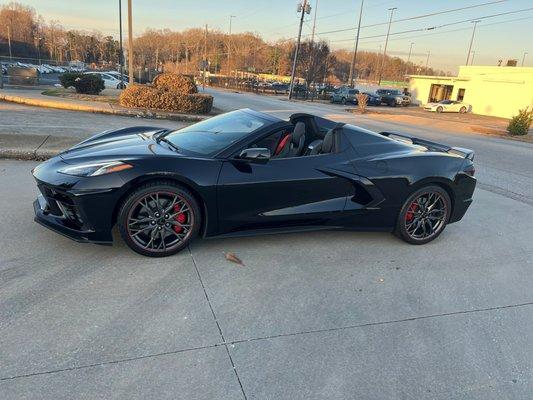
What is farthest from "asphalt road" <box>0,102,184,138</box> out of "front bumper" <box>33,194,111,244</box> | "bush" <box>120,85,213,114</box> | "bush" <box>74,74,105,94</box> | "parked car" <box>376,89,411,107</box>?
"parked car" <box>376,89,411,107</box>

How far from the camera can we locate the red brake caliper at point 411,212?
4.64 meters

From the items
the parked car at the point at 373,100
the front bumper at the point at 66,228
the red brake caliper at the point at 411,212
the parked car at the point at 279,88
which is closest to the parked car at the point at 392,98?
the parked car at the point at 373,100

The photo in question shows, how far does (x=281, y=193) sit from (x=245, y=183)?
37 centimetres

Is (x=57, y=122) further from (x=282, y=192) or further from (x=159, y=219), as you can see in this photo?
(x=282, y=192)

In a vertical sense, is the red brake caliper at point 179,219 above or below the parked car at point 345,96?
above

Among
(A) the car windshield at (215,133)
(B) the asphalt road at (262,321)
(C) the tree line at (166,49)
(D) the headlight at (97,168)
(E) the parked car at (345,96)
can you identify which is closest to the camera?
(B) the asphalt road at (262,321)

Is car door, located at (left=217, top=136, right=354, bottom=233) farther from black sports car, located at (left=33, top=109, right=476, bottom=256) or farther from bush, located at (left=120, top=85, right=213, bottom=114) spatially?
bush, located at (left=120, top=85, right=213, bottom=114)

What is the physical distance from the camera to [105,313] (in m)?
2.98

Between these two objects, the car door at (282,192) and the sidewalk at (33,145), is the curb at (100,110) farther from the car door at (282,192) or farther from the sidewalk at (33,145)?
the car door at (282,192)

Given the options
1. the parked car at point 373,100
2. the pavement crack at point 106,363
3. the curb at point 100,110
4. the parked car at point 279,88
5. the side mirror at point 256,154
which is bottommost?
the parked car at point 279,88

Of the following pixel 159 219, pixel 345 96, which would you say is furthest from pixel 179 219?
pixel 345 96

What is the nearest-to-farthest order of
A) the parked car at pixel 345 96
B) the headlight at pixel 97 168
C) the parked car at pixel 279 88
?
the headlight at pixel 97 168, the parked car at pixel 345 96, the parked car at pixel 279 88

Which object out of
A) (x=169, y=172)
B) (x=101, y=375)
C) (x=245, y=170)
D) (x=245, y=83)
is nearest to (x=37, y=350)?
(x=101, y=375)

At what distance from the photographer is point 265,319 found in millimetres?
3088
